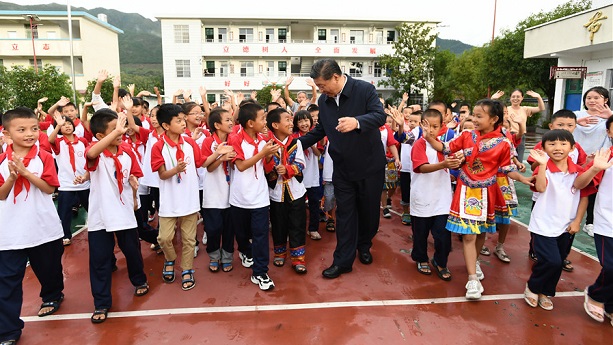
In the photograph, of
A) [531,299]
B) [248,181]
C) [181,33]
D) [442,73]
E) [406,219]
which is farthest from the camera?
[181,33]

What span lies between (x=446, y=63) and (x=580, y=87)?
53.5ft

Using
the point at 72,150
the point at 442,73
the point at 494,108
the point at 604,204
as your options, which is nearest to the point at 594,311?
the point at 604,204

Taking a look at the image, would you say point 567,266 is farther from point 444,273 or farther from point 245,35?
point 245,35

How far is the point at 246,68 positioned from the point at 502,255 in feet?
101

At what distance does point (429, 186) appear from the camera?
3709 mm

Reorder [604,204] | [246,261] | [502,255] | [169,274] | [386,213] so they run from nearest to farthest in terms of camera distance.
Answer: [604,204]
[169,274]
[246,261]
[502,255]
[386,213]

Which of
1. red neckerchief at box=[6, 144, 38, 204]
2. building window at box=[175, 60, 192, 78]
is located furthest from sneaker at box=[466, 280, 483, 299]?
building window at box=[175, 60, 192, 78]

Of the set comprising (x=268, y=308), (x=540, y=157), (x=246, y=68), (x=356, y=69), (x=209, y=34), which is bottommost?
(x=268, y=308)

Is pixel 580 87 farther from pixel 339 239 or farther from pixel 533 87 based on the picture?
pixel 339 239

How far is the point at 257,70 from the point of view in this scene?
32.6m

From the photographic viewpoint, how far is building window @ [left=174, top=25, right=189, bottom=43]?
103 feet

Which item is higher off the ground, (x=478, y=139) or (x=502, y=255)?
(x=478, y=139)

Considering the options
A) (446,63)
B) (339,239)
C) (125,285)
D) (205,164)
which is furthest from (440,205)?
(446,63)

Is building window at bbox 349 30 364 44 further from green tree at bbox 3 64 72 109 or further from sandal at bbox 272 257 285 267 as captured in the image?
sandal at bbox 272 257 285 267
